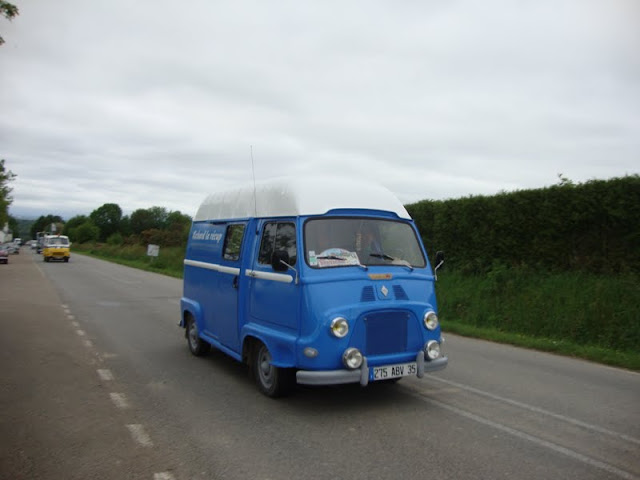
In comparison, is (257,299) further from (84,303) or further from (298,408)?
(84,303)

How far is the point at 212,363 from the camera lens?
803cm

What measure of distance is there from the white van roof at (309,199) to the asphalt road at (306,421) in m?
2.16

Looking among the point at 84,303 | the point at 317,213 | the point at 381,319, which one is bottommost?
the point at 84,303

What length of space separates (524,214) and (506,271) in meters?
1.45

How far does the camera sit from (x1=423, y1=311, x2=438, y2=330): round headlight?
19.3ft

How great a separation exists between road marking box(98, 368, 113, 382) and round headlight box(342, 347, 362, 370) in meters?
3.47

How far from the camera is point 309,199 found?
611 centimetres

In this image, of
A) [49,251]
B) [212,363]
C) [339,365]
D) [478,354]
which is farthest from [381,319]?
[49,251]

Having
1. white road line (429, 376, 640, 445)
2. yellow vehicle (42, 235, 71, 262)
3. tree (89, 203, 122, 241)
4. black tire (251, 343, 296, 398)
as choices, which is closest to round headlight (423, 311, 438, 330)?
white road line (429, 376, 640, 445)

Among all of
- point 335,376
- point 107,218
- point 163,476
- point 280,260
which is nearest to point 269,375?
point 335,376

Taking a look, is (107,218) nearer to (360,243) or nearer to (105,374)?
(105,374)

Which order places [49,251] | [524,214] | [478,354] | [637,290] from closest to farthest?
[478,354]
[637,290]
[524,214]
[49,251]

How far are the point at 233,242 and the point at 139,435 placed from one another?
295cm

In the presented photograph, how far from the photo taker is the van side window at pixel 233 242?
7055mm
